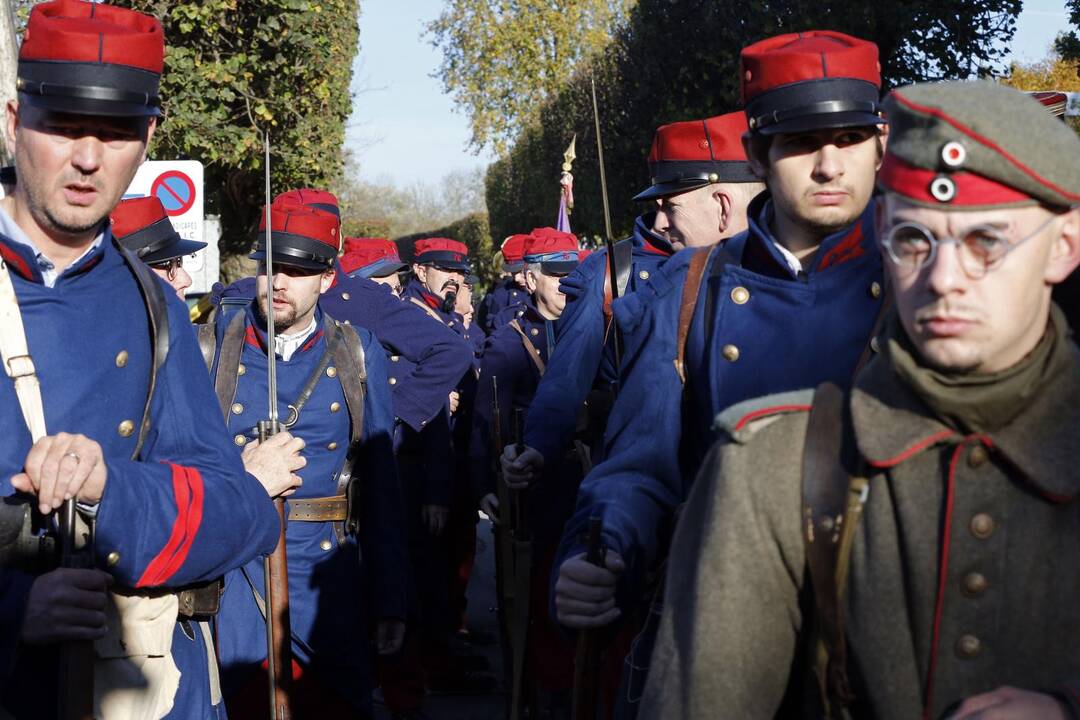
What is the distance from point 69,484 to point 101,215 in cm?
67

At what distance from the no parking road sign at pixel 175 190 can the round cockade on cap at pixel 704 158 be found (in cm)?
548

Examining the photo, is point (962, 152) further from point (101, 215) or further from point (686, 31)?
point (686, 31)

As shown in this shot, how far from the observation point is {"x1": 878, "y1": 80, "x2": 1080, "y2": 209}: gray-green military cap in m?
2.13

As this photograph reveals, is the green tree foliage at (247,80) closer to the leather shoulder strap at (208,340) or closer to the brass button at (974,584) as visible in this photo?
the leather shoulder strap at (208,340)

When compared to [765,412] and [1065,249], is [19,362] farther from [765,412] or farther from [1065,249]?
[1065,249]

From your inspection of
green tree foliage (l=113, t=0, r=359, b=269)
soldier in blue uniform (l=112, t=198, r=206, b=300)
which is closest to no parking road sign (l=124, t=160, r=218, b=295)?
soldier in blue uniform (l=112, t=198, r=206, b=300)

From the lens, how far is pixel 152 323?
3604 mm

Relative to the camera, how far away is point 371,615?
6.08 metres

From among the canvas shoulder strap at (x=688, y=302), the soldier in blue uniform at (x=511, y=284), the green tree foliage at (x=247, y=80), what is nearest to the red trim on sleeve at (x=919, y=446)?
the canvas shoulder strap at (x=688, y=302)

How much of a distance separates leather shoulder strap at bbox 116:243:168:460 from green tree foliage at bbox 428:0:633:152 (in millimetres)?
41875

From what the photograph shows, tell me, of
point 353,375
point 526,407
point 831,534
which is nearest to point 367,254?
point 526,407

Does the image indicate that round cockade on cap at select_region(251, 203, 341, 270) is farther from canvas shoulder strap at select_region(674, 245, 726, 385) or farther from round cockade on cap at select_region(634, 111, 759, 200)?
canvas shoulder strap at select_region(674, 245, 726, 385)

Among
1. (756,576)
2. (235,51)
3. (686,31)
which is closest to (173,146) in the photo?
(235,51)

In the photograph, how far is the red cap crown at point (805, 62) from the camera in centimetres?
352
